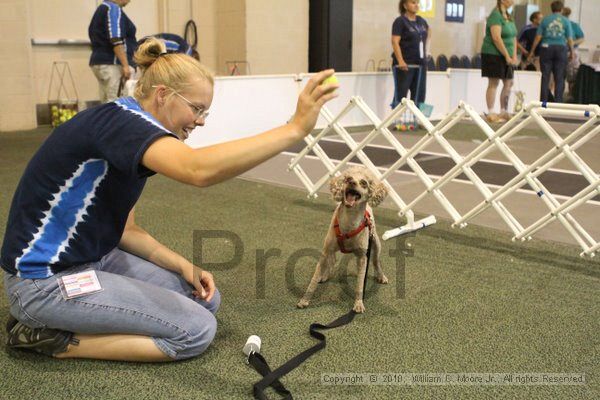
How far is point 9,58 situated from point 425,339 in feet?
23.1

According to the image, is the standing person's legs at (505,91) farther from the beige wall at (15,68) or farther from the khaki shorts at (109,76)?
the beige wall at (15,68)

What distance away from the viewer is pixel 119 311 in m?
1.94

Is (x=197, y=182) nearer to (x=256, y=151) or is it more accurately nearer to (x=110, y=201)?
(x=256, y=151)

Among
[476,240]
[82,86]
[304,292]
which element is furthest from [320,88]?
[82,86]

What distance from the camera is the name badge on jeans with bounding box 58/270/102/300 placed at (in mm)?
1917

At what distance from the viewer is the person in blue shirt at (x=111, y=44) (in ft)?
19.5

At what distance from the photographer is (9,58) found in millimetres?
7742

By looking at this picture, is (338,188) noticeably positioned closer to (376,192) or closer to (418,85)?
(376,192)

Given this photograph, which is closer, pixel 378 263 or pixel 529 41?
pixel 378 263

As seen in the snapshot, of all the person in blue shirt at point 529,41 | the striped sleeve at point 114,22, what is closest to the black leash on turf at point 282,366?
the striped sleeve at point 114,22

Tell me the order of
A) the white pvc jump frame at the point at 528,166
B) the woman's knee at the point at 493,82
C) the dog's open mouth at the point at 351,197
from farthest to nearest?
the woman's knee at the point at 493,82 < the white pvc jump frame at the point at 528,166 < the dog's open mouth at the point at 351,197

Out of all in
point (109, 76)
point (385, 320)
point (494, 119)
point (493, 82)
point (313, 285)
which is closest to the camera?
point (385, 320)

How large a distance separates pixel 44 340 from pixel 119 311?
27 cm

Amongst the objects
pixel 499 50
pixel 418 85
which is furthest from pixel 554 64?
pixel 418 85
